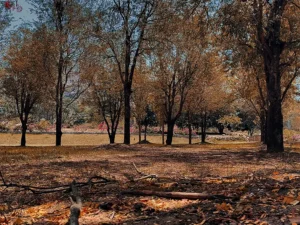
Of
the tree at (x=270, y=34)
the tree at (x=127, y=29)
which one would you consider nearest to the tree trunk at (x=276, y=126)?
the tree at (x=270, y=34)

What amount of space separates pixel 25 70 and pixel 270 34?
18.9 metres

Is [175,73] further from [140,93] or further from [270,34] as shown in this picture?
[270,34]

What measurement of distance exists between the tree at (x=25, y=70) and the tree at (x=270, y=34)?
44.7 feet

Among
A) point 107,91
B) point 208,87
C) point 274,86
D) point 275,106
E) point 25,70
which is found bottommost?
point 275,106

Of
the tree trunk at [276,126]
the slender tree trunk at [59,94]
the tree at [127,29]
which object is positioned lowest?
the tree trunk at [276,126]

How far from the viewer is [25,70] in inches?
998

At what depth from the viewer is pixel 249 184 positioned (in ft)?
17.5

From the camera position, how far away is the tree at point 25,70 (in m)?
22.8

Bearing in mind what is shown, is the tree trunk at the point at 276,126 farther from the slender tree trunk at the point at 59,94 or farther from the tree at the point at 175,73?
the slender tree trunk at the point at 59,94

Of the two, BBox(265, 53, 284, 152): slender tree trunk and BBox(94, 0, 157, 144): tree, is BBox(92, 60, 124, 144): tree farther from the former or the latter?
BBox(265, 53, 284, 152): slender tree trunk

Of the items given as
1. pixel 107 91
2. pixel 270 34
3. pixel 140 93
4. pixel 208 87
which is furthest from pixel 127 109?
pixel 208 87

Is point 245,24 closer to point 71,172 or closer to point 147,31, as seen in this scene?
point 71,172

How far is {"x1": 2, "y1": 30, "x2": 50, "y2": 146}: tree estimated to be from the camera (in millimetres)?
22750

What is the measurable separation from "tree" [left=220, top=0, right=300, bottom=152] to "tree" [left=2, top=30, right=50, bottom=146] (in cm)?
1363
